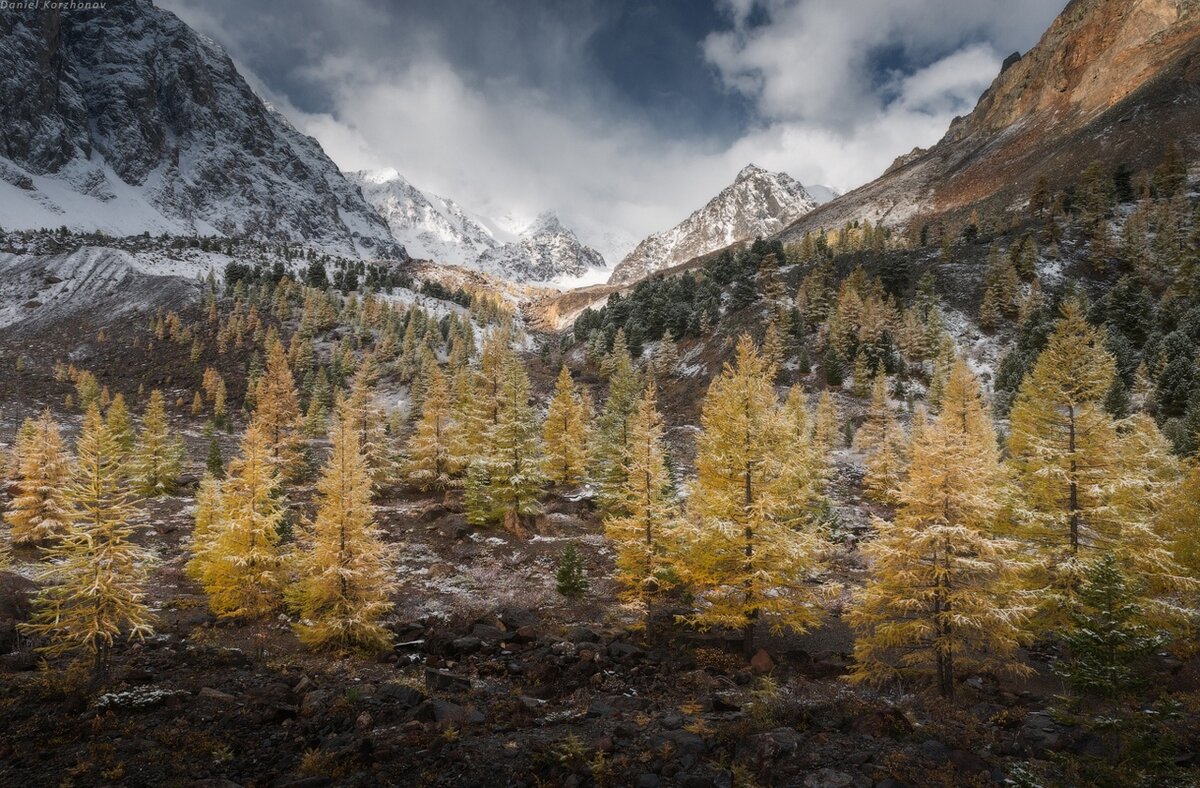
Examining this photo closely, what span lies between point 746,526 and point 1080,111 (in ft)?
707

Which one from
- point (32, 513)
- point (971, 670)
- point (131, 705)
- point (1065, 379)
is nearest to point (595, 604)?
point (971, 670)

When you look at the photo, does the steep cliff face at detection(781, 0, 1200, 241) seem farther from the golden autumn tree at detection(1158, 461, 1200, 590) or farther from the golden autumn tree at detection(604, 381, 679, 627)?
the golden autumn tree at detection(604, 381, 679, 627)

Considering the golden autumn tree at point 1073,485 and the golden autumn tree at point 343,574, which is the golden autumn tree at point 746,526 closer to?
the golden autumn tree at point 1073,485

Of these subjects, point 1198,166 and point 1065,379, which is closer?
point 1065,379

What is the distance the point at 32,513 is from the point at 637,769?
3895 cm

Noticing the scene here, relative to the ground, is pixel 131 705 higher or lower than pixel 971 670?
higher

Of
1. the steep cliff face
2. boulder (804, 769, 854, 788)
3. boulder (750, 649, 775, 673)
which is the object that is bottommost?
boulder (750, 649, 775, 673)

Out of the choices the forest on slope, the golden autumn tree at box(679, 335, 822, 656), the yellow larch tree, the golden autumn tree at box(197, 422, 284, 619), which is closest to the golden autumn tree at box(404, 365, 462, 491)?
the forest on slope

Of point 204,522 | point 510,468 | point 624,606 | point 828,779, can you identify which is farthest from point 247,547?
point 828,779

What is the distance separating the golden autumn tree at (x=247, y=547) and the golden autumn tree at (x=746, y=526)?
16069mm

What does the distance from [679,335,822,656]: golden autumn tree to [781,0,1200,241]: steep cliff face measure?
503ft

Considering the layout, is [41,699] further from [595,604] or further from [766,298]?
[766,298]

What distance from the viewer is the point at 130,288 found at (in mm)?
144000

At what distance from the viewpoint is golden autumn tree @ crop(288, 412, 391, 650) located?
18219mm
